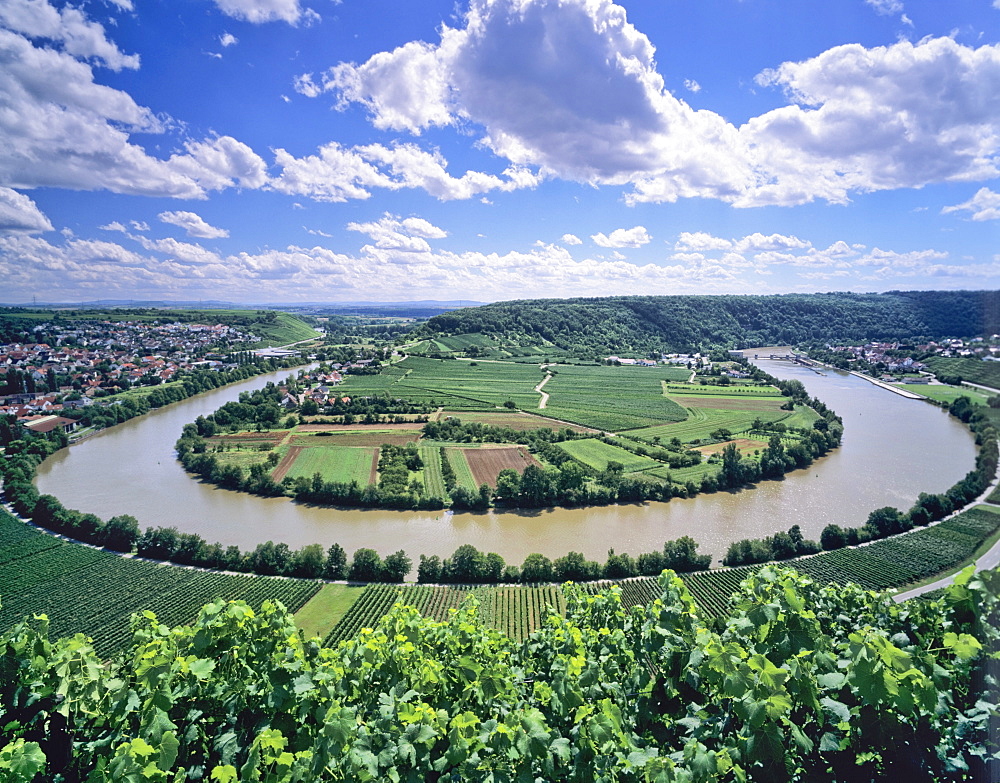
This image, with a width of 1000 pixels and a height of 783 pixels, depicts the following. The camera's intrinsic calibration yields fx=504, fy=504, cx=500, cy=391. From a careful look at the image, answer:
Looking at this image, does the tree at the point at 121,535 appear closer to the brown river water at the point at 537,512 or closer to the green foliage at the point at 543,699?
the brown river water at the point at 537,512

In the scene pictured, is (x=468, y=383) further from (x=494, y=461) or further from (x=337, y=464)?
(x=337, y=464)

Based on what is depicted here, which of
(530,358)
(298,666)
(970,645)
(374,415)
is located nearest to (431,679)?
(298,666)

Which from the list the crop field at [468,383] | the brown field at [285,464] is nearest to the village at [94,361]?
the brown field at [285,464]

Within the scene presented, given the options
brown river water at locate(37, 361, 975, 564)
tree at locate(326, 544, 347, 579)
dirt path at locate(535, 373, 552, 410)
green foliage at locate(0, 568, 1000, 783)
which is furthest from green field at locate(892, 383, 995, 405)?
green foliage at locate(0, 568, 1000, 783)

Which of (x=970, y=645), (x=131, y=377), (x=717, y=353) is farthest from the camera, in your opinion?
(x=717, y=353)

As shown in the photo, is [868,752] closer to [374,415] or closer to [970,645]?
[970,645]

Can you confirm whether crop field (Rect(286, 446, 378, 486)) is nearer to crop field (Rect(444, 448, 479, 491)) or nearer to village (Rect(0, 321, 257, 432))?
crop field (Rect(444, 448, 479, 491))
